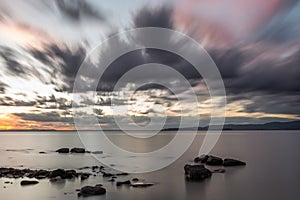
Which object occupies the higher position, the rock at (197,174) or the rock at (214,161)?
the rock at (214,161)

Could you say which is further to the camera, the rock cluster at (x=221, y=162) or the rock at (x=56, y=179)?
the rock cluster at (x=221, y=162)

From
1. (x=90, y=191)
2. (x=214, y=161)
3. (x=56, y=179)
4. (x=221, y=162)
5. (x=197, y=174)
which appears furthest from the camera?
(x=221, y=162)

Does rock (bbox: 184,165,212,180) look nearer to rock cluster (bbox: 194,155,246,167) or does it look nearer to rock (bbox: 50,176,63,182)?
rock cluster (bbox: 194,155,246,167)

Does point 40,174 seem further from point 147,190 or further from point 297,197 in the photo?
point 297,197

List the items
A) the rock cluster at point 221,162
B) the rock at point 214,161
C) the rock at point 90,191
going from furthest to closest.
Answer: the rock at point 214,161
the rock cluster at point 221,162
the rock at point 90,191

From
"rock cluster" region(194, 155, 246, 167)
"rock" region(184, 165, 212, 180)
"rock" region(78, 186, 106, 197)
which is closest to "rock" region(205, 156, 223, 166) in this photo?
"rock cluster" region(194, 155, 246, 167)

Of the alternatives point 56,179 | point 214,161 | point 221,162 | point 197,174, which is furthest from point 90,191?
point 221,162

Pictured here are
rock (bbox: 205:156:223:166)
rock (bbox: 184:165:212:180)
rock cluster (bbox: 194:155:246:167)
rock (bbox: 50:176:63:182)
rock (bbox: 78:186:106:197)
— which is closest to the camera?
rock (bbox: 78:186:106:197)

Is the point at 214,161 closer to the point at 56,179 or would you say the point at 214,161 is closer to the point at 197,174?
the point at 197,174

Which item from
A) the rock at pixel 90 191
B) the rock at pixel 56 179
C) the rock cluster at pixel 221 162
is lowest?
the rock at pixel 90 191

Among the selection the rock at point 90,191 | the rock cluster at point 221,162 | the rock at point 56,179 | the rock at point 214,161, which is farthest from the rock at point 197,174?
the rock at point 56,179

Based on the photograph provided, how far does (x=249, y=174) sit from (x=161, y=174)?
14781mm

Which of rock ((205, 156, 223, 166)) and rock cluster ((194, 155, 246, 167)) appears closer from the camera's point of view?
rock cluster ((194, 155, 246, 167))

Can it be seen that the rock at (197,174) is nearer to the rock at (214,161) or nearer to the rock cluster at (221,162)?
the rock cluster at (221,162)
